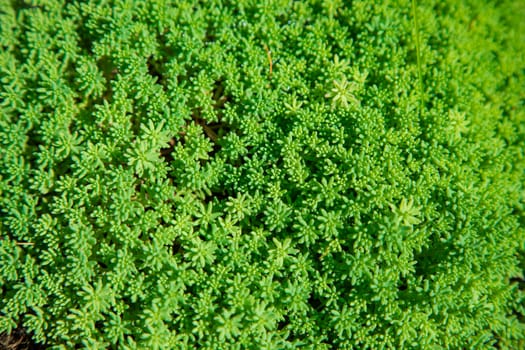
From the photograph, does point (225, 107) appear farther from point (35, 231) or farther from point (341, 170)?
point (35, 231)

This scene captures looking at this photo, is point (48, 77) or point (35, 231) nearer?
point (35, 231)

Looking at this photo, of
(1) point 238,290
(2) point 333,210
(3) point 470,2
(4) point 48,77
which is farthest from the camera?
(3) point 470,2

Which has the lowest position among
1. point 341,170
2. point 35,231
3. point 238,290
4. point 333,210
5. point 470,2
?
point 35,231

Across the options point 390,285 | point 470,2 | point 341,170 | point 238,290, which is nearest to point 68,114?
point 238,290

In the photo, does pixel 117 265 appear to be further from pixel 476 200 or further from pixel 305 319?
pixel 476 200

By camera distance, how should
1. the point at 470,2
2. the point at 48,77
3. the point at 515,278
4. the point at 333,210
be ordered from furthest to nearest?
the point at 470,2, the point at 515,278, the point at 48,77, the point at 333,210

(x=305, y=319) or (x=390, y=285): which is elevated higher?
(x=390, y=285)
